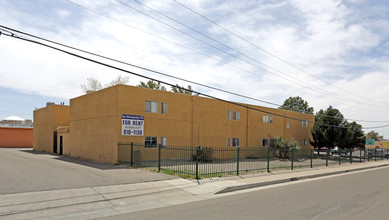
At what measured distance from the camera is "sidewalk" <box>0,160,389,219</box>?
25.2ft

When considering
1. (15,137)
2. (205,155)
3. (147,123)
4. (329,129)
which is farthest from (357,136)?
(15,137)

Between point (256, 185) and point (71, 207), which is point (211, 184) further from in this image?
point (71, 207)

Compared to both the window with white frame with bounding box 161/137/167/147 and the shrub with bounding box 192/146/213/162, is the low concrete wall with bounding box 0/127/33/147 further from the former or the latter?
the shrub with bounding box 192/146/213/162

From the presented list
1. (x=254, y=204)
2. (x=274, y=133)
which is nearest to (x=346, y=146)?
(x=274, y=133)

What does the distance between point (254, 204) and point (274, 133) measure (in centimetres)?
2721

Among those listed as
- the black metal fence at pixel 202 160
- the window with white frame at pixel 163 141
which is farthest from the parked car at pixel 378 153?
the window with white frame at pixel 163 141

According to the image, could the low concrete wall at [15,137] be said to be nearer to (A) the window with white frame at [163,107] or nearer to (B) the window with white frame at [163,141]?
(B) the window with white frame at [163,141]

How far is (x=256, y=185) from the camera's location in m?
12.6

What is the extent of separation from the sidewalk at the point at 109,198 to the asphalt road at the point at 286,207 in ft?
2.44

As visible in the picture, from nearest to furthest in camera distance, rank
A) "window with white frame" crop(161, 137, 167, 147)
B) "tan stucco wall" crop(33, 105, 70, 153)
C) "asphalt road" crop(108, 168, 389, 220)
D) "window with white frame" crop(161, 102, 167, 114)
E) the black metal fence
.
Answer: "asphalt road" crop(108, 168, 389, 220)
the black metal fence
"window with white frame" crop(161, 137, 167, 147)
"window with white frame" crop(161, 102, 167, 114)
"tan stucco wall" crop(33, 105, 70, 153)

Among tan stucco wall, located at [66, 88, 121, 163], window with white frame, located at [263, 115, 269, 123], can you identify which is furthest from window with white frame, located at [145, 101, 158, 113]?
window with white frame, located at [263, 115, 269, 123]

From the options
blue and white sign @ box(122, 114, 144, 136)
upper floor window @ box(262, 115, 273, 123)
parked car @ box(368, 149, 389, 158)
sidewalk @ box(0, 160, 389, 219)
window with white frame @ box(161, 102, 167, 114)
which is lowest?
parked car @ box(368, 149, 389, 158)

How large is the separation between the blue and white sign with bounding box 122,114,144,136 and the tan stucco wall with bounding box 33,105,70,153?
53.0 ft

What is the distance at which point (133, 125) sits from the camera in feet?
68.6
